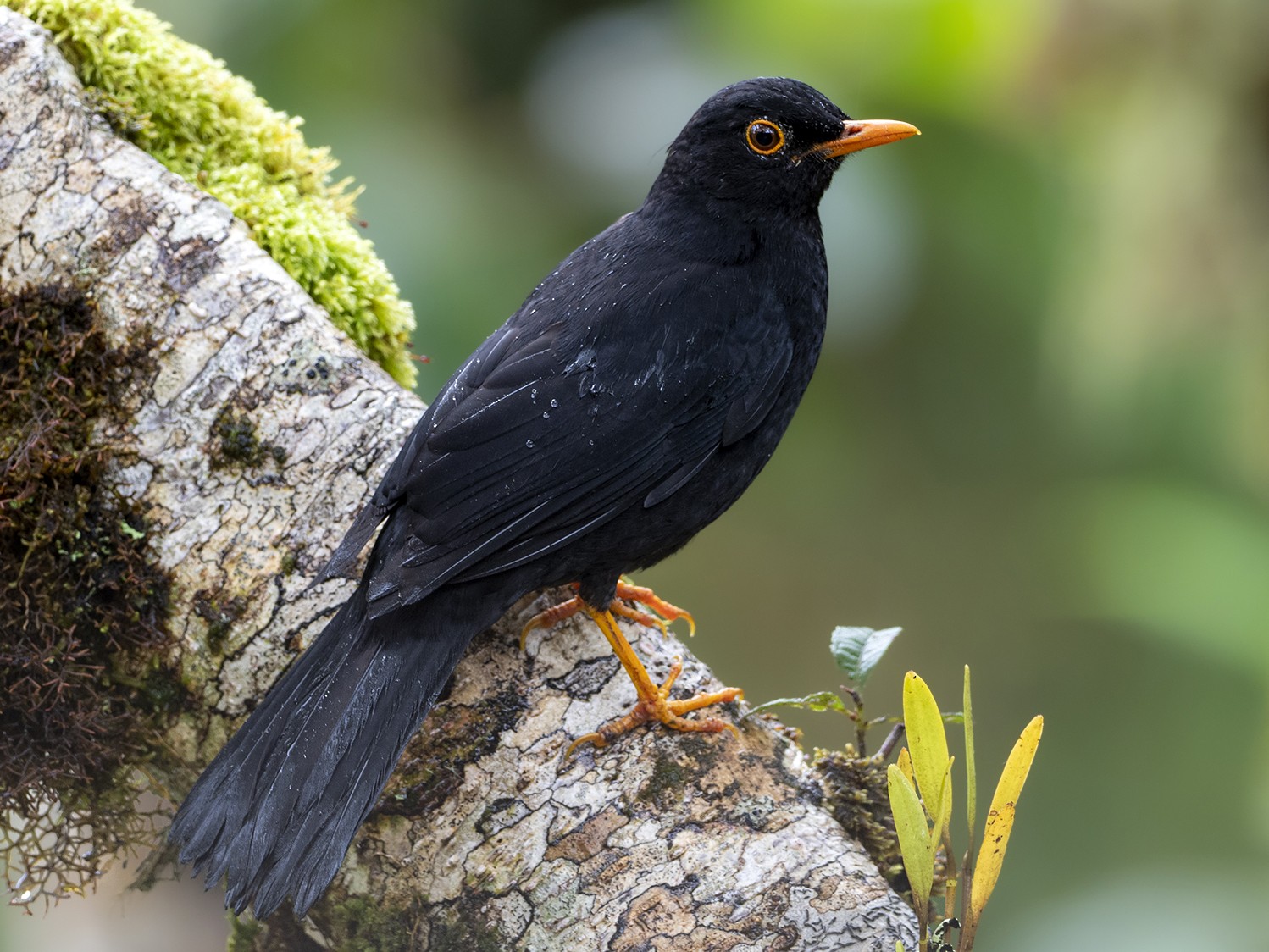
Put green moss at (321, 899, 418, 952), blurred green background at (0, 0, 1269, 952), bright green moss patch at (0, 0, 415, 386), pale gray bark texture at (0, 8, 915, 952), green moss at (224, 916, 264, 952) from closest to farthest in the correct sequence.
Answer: pale gray bark texture at (0, 8, 915, 952), green moss at (321, 899, 418, 952), green moss at (224, 916, 264, 952), bright green moss patch at (0, 0, 415, 386), blurred green background at (0, 0, 1269, 952)

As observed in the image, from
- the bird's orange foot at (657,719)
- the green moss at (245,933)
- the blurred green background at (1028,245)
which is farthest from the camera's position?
the blurred green background at (1028,245)

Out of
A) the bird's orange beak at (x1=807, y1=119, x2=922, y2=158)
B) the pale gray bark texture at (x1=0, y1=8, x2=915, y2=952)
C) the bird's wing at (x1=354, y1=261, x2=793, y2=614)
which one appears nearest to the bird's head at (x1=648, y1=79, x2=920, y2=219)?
the bird's orange beak at (x1=807, y1=119, x2=922, y2=158)

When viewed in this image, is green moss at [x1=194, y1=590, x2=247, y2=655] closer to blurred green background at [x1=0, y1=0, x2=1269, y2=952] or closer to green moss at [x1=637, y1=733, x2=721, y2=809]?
green moss at [x1=637, y1=733, x2=721, y2=809]

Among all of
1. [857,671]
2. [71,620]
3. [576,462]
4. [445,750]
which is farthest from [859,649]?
[71,620]

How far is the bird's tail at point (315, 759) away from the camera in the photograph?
83.5 inches

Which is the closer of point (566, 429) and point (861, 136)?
point (566, 429)

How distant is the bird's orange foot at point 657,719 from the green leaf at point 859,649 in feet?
0.96

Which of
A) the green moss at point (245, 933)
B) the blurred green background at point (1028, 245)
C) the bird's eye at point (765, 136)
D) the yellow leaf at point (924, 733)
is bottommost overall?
the green moss at point (245, 933)

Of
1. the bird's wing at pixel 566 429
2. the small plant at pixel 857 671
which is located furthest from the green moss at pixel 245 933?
the small plant at pixel 857 671

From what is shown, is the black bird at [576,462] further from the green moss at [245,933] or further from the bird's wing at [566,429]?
the green moss at [245,933]

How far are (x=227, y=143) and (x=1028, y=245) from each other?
4190 mm

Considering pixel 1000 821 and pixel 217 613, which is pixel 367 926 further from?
pixel 1000 821

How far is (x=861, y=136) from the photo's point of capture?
291 cm

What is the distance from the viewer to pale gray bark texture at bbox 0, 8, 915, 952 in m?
2.05
